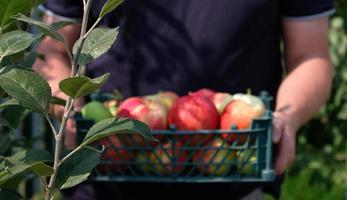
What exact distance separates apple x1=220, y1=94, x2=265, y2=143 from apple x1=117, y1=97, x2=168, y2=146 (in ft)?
0.51

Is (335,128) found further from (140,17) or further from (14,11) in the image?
(14,11)

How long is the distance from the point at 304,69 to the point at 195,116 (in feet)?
2.34

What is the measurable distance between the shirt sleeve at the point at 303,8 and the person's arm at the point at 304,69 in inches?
0.8

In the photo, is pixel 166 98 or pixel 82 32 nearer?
pixel 82 32

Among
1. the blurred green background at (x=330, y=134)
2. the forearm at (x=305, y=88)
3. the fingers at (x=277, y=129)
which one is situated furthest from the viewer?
the blurred green background at (x=330, y=134)

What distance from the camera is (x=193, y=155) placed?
2.31 m

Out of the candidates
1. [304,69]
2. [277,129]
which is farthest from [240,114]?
[304,69]

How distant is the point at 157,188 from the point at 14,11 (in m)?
1.25

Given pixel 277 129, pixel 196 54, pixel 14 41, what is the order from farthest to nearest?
pixel 196 54 → pixel 277 129 → pixel 14 41

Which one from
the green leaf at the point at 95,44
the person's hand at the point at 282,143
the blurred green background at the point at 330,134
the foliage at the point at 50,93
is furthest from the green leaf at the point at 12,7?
the blurred green background at the point at 330,134

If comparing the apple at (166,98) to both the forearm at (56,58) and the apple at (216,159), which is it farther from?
the forearm at (56,58)

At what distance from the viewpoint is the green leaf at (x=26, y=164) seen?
1.40m

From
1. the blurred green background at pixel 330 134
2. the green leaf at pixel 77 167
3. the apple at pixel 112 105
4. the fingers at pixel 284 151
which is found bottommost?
the blurred green background at pixel 330 134

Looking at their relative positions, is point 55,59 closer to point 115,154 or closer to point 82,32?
point 115,154
